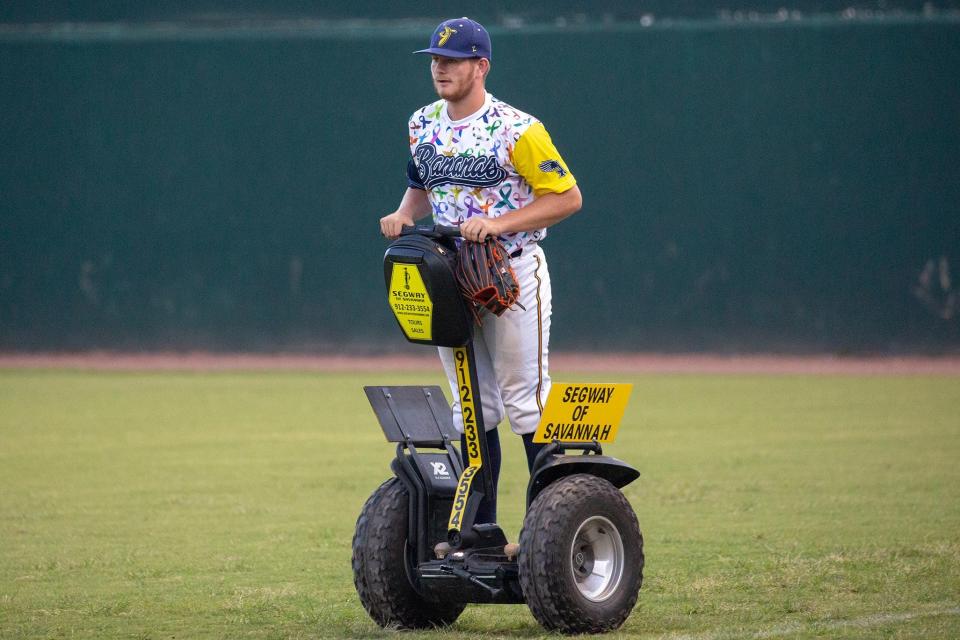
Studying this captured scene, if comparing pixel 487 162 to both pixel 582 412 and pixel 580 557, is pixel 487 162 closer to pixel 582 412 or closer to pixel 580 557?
pixel 582 412

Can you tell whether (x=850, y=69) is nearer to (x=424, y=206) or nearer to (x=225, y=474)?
(x=225, y=474)

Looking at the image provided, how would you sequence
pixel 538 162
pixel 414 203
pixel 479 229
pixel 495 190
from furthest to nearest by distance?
pixel 414 203, pixel 495 190, pixel 538 162, pixel 479 229

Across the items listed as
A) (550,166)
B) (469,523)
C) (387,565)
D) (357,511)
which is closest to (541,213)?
(550,166)

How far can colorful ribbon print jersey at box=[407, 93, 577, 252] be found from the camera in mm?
4742

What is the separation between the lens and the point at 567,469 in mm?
4875

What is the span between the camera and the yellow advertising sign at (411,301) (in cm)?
473

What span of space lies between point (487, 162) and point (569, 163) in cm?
1309

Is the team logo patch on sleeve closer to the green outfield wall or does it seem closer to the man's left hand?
the man's left hand

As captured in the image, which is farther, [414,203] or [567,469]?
[414,203]

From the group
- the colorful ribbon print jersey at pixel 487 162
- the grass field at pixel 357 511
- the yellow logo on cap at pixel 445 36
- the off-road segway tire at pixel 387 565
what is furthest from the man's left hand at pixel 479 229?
the grass field at pixel 357 511

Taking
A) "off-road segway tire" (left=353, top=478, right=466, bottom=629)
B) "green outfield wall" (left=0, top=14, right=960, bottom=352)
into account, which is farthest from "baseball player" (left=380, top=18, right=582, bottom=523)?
"green outfield wall" (left=0, top=14, right=960, bottom=352)

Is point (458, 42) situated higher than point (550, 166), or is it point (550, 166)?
point (458, 42)

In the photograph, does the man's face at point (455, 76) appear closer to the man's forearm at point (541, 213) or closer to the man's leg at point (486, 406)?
the man's forearm at point (541, 213)

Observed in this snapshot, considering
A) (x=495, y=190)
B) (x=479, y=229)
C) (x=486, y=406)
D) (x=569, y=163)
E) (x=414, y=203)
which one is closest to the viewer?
(x=479, y=229)
